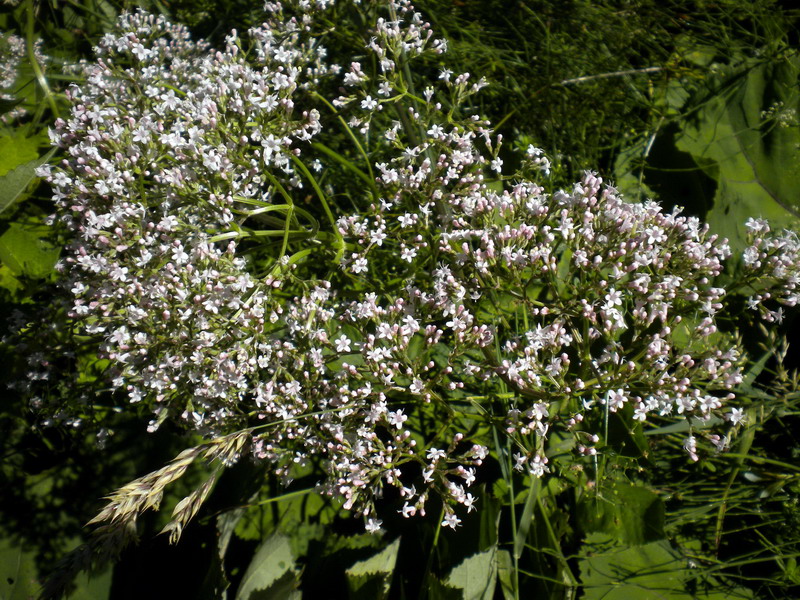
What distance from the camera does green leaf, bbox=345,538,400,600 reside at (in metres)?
2.79

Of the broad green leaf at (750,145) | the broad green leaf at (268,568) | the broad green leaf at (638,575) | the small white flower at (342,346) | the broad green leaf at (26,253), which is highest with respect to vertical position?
the broad green leaf at (750,145)

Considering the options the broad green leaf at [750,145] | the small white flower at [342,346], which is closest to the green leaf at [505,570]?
the small white flower at [342,346]

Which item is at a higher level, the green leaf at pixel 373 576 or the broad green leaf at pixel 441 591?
the broad green leaf at pixel 441 591

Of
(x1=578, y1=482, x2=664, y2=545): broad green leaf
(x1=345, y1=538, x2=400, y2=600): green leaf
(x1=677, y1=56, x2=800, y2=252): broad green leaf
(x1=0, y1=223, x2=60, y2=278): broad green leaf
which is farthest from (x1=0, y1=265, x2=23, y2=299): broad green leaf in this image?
(x1=677, y1=56, x2=800, y2=252): broad green leaf

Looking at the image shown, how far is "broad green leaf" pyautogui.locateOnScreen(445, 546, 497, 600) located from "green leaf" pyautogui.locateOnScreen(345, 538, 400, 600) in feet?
1.01

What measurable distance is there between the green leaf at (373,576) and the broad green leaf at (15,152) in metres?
2.98

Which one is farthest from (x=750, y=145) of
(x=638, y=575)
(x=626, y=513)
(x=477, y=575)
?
(x=477, y=575)

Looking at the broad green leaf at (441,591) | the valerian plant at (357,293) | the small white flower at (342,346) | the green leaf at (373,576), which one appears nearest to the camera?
the valerian plant at (357,293)

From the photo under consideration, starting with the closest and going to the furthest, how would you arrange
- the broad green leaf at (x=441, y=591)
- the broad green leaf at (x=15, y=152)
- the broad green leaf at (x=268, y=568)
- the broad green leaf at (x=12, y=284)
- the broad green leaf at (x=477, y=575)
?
the broad green leaf at (x=441, y=591) < the broad green leaf at (x=477, y=575) < the broad green leaf at (x=268, y=568) < the broad green leaf at (x=12, y=284) < the broad green leaf at (x=15, y=152)

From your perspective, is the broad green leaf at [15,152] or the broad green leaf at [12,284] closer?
the broad green leaf at [12,284]

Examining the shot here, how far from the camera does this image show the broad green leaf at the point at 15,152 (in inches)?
137

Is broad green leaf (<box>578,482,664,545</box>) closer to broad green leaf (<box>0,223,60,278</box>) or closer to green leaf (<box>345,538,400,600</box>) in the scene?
green leaf (<box>345,538,400,600</box>)

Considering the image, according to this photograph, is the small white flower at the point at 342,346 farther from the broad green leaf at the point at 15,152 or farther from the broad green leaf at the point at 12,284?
the broad green leaf at the point at 15,152

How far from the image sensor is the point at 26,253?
3363 mm
